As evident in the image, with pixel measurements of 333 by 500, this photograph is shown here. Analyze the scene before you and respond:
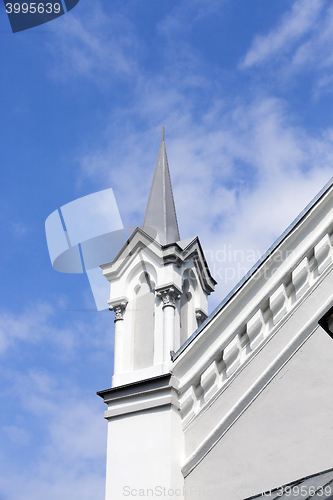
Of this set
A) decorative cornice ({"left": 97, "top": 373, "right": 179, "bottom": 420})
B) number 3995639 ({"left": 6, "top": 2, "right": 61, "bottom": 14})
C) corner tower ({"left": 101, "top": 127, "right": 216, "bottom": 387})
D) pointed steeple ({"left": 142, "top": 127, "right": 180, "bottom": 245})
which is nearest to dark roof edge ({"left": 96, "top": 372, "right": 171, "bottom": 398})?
decorative cornice ({"left": 97, "top": 373, "right": 179, "bottom": 420})

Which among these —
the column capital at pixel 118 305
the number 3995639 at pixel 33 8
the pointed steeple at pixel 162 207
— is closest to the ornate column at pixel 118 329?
the column capital at pixel 118 305

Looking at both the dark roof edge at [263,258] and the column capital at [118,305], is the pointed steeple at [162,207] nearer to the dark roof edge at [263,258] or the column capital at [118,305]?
the column capital at [118,305]

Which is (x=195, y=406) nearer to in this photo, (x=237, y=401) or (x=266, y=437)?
(x=237, y=401)

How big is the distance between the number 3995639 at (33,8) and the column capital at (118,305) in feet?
18.1

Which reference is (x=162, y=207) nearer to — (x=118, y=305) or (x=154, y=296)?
(x=154, y=296)

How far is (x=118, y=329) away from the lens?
8.95 meters

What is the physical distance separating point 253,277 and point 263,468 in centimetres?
241

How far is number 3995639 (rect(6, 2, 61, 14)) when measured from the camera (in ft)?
35.1

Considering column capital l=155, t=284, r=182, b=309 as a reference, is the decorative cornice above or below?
below

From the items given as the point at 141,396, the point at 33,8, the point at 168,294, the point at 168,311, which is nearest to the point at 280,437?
the point at 141,396

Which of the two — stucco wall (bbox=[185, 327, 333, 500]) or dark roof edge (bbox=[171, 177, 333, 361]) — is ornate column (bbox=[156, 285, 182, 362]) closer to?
dark roof edge (bbox=[171, 177, 333, 361])

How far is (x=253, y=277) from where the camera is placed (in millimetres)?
7660

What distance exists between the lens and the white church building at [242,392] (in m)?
6.51

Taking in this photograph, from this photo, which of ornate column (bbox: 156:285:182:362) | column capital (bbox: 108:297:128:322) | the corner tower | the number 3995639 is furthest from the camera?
the number 3995639
